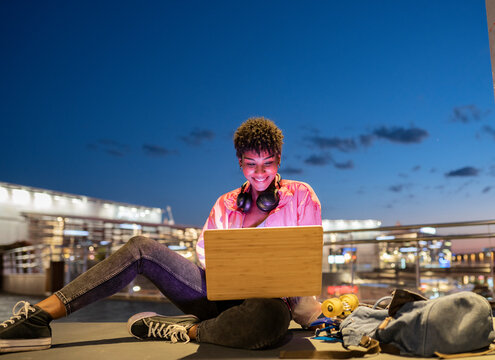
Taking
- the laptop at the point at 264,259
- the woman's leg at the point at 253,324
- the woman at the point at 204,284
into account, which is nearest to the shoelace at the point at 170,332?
the woman at the point at 204,284

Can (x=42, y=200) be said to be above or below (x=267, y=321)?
above

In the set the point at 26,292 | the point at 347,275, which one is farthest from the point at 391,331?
the point at 26,292

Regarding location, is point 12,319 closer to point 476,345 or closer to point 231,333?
point 231,333

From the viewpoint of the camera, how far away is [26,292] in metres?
10.8

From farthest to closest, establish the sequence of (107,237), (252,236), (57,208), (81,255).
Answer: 1. (57,208)
2. (107,237)
3. (81,255)
4. (252,236)

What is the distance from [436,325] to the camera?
1566 millimetres

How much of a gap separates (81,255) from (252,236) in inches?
383

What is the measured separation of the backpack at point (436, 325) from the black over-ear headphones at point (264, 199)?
2.52 ft

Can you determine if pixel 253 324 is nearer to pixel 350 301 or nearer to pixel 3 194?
pixel 350 301

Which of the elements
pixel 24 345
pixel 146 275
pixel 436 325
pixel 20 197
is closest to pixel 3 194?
pixel 20 197

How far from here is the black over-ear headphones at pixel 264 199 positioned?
2211 mm

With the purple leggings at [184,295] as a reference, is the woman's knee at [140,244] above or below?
above

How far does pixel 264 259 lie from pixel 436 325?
70 centimetres

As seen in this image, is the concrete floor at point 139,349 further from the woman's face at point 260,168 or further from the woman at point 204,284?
the woman's face at point 260,168
